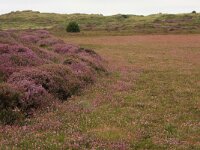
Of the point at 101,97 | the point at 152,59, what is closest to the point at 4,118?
the point at 101,97

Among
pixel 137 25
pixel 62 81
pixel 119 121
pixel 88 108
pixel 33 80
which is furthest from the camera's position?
pixel 137 25

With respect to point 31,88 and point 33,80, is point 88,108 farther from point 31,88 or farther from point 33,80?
point 33,80

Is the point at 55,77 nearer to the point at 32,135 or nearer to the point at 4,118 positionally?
the point at 4,118

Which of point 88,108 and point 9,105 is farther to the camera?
point 88,108

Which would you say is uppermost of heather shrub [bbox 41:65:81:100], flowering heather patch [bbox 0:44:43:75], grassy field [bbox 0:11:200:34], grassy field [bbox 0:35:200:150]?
flowering heather patch [bbox 0:44:43:75]

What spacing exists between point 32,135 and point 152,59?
37.4 meters

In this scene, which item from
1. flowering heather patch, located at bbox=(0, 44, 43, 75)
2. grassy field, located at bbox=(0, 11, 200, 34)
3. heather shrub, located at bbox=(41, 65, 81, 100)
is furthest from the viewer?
grassy field, located at bbox=(0, 11, 200, 34)

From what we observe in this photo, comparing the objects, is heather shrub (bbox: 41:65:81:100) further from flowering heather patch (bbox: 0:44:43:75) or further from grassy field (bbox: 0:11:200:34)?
grassy field (bbox: 0:11:200:34)

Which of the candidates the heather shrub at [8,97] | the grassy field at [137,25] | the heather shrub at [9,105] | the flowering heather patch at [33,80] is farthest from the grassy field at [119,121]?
the grassy field at [137,25]

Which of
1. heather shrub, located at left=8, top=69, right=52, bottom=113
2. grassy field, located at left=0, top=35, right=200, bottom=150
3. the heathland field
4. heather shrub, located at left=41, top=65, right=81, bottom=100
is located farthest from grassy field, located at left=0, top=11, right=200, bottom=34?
heather shrub, located at left=8, top=69, right=52, bottom=113

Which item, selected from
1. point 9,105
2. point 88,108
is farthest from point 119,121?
point 9,105

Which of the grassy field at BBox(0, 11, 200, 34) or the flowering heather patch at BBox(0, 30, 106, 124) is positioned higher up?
the flowering heather patch at BBox(0, 30, 106, 124)

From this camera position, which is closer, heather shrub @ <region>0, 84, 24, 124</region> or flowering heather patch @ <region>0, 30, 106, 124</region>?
heather shrub @ <region>0, 84, 24, 124</region>

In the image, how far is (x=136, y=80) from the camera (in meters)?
32.0
